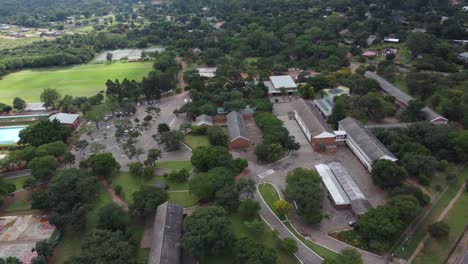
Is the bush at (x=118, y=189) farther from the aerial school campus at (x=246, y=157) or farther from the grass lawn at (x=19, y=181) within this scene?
the grass lawn at (x=19, y=181)

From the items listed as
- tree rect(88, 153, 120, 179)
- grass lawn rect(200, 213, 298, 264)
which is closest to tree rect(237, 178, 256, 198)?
grass lawn rect(200, 213, 298, 264)

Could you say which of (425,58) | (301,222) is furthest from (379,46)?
(301,222)

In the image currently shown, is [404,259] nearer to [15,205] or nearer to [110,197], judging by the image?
[110,197]

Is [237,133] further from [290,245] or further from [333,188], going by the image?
[290,245]

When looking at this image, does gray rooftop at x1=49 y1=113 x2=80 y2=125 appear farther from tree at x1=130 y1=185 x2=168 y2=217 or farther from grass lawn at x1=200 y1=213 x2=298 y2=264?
grass lawn at x1=200 y1=213 x2=298 y2=264

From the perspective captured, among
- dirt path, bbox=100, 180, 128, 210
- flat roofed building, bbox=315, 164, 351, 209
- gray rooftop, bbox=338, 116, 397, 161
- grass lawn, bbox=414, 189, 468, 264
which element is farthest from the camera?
gray rooftop, bbox=338, 116, 397, 161

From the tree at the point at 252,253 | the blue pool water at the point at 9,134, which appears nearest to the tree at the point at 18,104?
the blue pool water at the point at 9,134
